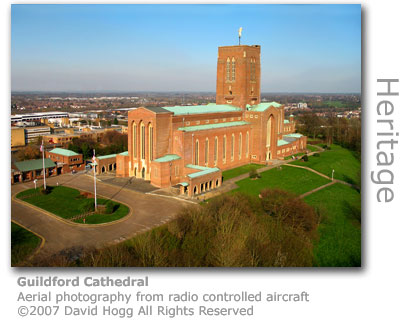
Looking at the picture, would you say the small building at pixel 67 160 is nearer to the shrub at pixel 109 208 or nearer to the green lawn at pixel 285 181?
the shrub at pixel 109 208

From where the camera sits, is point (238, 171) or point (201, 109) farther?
point (201, 109)

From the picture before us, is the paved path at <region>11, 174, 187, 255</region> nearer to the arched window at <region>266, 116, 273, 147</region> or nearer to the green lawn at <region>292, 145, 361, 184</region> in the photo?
the green lawn at <region>292, 145, 361, 184</region>

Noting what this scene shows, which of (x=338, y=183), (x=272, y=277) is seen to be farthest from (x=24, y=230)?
(x=338, y=183)

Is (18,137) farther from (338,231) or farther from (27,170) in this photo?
(338,231)

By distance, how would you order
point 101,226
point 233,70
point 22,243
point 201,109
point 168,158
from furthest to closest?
point 233,70 → point 201,109 → point 168,158 → point 101,226 → point 22,243

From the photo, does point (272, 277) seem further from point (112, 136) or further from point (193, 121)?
point (112, 136)

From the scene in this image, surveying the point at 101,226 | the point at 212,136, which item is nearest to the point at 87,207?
the point at 101,226
